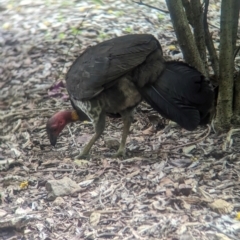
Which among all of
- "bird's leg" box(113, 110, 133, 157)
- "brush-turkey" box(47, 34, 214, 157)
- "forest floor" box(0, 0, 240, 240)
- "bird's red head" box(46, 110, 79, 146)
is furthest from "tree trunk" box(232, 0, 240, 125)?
"bird's red head" box(46, 110, 79, 146)

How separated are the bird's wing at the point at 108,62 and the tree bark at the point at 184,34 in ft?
0.88

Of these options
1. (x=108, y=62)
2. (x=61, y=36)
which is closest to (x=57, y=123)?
(x=108, y=62)

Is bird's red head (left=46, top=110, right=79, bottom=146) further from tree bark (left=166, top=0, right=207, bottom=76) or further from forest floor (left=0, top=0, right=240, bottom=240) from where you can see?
tree bark (left=166, top=0, right=207, bottom=76)

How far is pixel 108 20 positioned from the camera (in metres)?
8.44

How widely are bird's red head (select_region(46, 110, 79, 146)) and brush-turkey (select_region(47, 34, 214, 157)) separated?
0.41m

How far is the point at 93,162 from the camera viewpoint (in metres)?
5.48

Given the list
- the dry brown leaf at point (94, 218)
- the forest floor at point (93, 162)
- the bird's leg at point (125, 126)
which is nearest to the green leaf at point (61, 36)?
the forest floor at point (93, 162)

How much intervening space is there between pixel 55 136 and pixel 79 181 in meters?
1.12

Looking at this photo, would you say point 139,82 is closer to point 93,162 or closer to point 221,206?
point 93,162

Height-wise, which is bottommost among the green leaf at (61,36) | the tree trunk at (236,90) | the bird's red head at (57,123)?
the green leaf at (61,36)

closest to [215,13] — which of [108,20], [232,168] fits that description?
[108,20]

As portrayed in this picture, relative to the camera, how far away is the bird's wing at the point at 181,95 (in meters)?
5.24

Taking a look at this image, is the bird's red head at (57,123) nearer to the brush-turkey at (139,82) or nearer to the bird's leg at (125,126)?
the brush-turkey at (139,82)

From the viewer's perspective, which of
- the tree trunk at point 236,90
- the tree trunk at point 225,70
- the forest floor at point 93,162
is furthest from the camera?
the tree trunk at point 236,90
